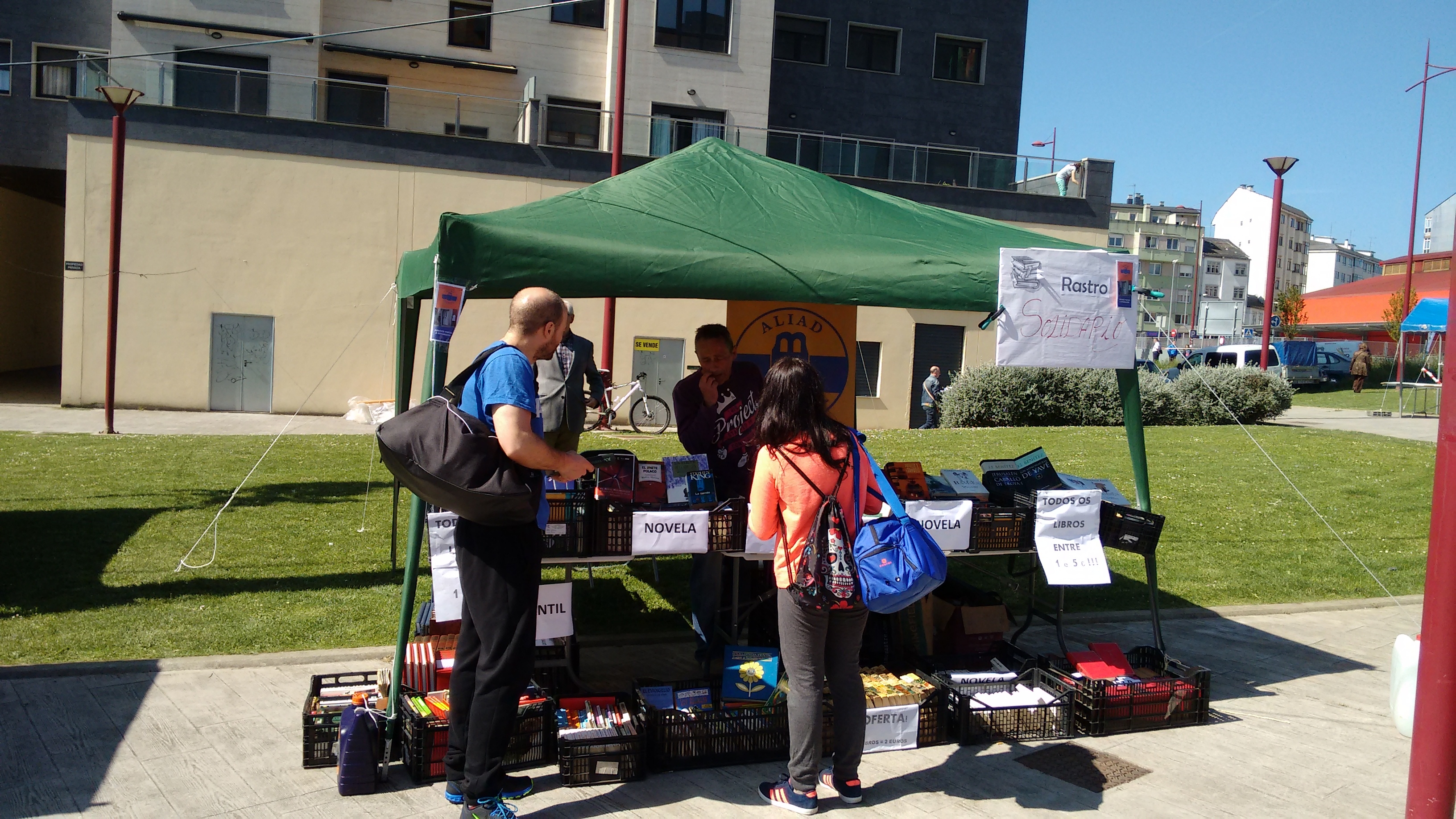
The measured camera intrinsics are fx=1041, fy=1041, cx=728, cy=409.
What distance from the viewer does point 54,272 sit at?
30.4 meters

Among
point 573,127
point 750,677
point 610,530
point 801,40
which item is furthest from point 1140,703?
point 801,40

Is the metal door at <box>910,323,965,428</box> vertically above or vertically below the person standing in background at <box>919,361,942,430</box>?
above

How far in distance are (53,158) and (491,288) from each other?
22958mm

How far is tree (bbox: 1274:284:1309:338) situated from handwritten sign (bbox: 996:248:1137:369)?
54579 millimetres

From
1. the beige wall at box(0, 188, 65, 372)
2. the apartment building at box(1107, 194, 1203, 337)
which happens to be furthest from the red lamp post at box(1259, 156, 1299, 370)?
the apartment building at box(1107, 194, 1203, 337)

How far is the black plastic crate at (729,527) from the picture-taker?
4902 millimetres

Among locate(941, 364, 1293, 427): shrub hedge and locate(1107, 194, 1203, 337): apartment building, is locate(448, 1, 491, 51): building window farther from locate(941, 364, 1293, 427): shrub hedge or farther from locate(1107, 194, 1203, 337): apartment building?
locate(1107, 194, 1203, 337): apartment building

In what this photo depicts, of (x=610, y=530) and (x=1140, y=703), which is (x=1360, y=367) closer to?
(x=1140, y=703)

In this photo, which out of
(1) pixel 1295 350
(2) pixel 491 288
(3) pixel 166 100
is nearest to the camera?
(2) pixel 491 288

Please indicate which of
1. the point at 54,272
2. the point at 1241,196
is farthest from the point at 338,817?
the point at 1241,196

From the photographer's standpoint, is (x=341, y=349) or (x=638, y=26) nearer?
(x=341, y=349)

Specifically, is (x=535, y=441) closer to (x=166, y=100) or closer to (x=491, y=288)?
(x=491, y=288)

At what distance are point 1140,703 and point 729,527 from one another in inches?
85.4

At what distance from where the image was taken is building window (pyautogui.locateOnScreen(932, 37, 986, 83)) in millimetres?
27188
